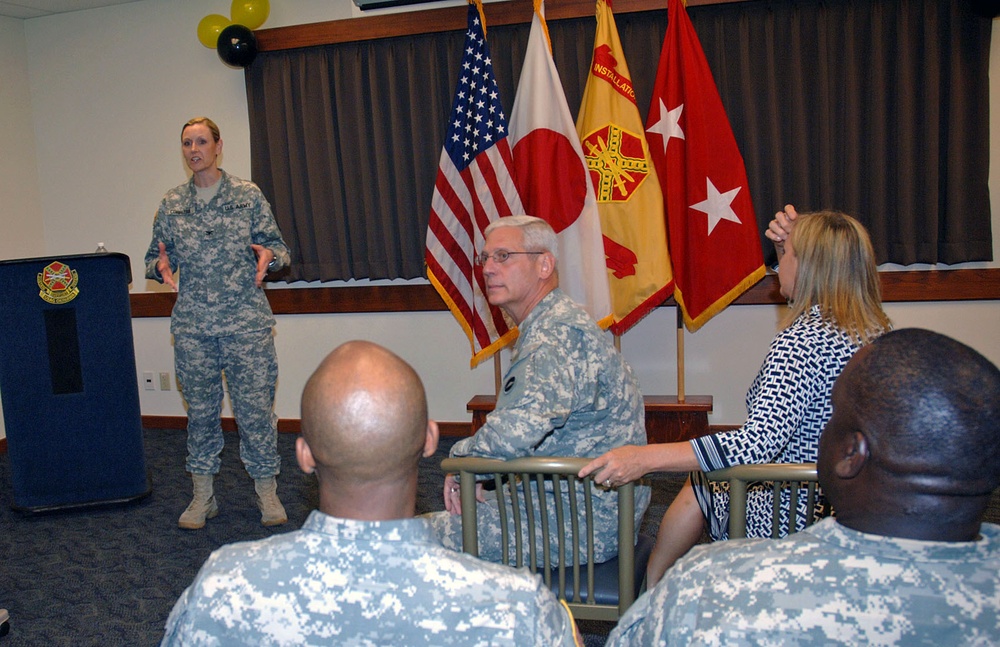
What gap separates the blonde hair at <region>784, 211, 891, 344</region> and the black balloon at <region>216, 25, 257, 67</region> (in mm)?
3608

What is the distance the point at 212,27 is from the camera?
4531mm

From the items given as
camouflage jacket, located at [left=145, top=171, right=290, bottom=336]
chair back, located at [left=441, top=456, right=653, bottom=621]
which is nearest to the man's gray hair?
chair back, located at [left=441, top=456, right=653, bottom=621]

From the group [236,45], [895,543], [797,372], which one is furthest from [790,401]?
[236,45]

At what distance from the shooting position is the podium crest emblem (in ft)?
11.5

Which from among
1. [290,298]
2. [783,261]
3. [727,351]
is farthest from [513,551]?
[290,298]

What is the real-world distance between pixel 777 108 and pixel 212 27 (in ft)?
10.2

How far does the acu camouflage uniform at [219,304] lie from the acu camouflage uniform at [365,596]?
248cm

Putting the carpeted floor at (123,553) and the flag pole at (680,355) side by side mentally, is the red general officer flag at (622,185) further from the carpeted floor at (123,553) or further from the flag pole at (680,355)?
the carpeted floor at (123,553)

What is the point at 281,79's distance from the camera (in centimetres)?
459

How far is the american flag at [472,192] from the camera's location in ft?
12.8

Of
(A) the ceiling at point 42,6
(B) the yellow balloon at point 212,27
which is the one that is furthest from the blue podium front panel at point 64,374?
(A) the ceiling at point 42,6

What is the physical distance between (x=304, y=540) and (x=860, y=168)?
379 cm

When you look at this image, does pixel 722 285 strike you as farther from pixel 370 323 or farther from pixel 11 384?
pixel 11 384

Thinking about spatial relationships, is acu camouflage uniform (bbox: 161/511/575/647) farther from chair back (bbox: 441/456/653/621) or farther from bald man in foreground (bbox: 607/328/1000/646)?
chair back (bbox: 441/456/653/621)
